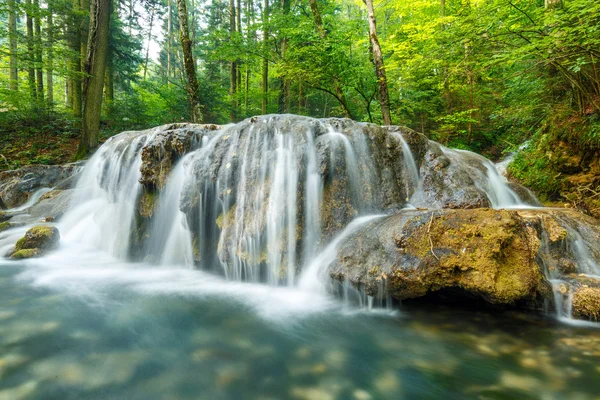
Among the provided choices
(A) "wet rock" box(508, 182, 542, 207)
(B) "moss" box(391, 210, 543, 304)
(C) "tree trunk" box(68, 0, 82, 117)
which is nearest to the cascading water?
(A) "wet rock" box(508, 182, 542, 207)

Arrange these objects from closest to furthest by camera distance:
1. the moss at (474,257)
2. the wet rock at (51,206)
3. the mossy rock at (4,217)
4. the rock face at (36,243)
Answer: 1. the moss at (474,257)
2. the rock face at (36,243)
3. the mossy rock at (4,217)
4. the wet rock at (51,206)

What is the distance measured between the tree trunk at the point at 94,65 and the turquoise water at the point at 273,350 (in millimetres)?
7687

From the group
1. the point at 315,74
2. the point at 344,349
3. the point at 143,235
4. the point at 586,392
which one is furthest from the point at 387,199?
the point at 315,74

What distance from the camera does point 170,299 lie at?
3.81 m

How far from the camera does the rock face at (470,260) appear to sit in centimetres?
299

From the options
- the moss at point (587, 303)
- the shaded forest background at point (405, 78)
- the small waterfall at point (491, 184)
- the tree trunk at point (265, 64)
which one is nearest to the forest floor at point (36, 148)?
the shaded forest background at point (405, 78)

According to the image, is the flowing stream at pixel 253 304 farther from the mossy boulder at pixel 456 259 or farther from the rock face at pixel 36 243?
the mossy boulder at pixel 456 259

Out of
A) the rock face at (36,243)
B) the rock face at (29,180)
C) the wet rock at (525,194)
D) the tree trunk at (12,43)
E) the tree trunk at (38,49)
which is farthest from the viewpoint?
the tree trunk at (12,43)

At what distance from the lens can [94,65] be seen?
9664 millimetres

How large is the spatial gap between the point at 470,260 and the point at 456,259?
13cm

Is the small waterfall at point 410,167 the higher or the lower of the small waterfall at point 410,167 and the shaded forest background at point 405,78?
the lower

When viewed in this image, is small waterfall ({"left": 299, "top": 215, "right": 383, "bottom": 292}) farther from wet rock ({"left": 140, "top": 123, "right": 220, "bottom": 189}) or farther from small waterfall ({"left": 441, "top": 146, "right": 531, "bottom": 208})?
wet rock ({"left": 140, "top": 123, "right": 220, "bottom": 189})

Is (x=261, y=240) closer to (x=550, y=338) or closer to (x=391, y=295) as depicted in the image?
(x=391, y=295)

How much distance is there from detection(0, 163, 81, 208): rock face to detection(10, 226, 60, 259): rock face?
396cm
